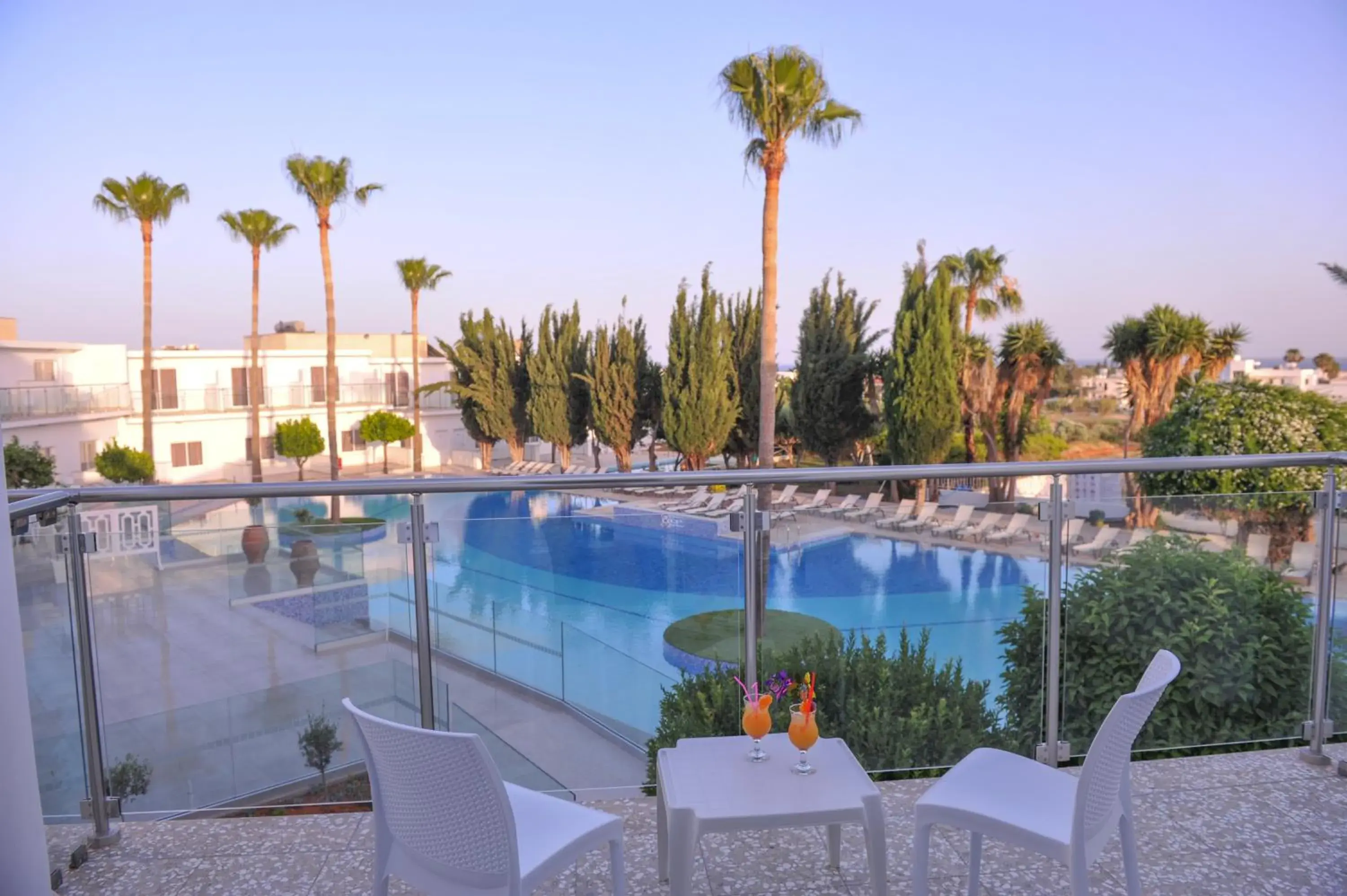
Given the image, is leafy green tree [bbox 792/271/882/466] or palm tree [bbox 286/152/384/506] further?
palm tree [bbox 286/152/384/506]

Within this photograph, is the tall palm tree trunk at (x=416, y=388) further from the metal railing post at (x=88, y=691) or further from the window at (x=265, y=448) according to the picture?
the metal railing post at (x=88, y=691)

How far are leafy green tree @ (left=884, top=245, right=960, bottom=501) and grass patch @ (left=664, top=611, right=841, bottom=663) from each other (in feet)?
61.2

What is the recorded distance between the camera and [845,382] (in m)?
22.3

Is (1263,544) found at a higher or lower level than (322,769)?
higher

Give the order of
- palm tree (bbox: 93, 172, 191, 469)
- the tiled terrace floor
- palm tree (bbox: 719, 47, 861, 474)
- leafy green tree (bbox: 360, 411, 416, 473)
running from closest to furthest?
1. the tiled terrace floor
2. palm tree (bbox: 719, 47, 861, 474)
3. palm tree (bbox: 93, 172, 191, 469)
4. leafy green tree (bbox: 360, 411, 416, 473)

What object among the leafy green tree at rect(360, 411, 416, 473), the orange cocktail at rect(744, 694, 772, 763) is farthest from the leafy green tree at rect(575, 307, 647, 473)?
the orange cocktail at rect(744, 694, 772, 763)

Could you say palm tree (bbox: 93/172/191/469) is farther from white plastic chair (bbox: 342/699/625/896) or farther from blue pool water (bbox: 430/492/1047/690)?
white plastic chair (bbox: 342/699/625/896)

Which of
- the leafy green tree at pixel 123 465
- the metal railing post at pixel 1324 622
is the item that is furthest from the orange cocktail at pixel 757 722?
the leafy green tree at pixel 123 465

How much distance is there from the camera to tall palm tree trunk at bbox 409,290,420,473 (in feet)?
109

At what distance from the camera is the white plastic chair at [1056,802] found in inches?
67.1

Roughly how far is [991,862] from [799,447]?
2180cm

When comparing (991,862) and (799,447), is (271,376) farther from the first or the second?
(991,862)

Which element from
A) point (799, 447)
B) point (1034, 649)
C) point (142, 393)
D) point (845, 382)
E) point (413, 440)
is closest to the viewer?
point (1034, 649)

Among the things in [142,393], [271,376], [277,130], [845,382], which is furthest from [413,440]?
[845,382]
